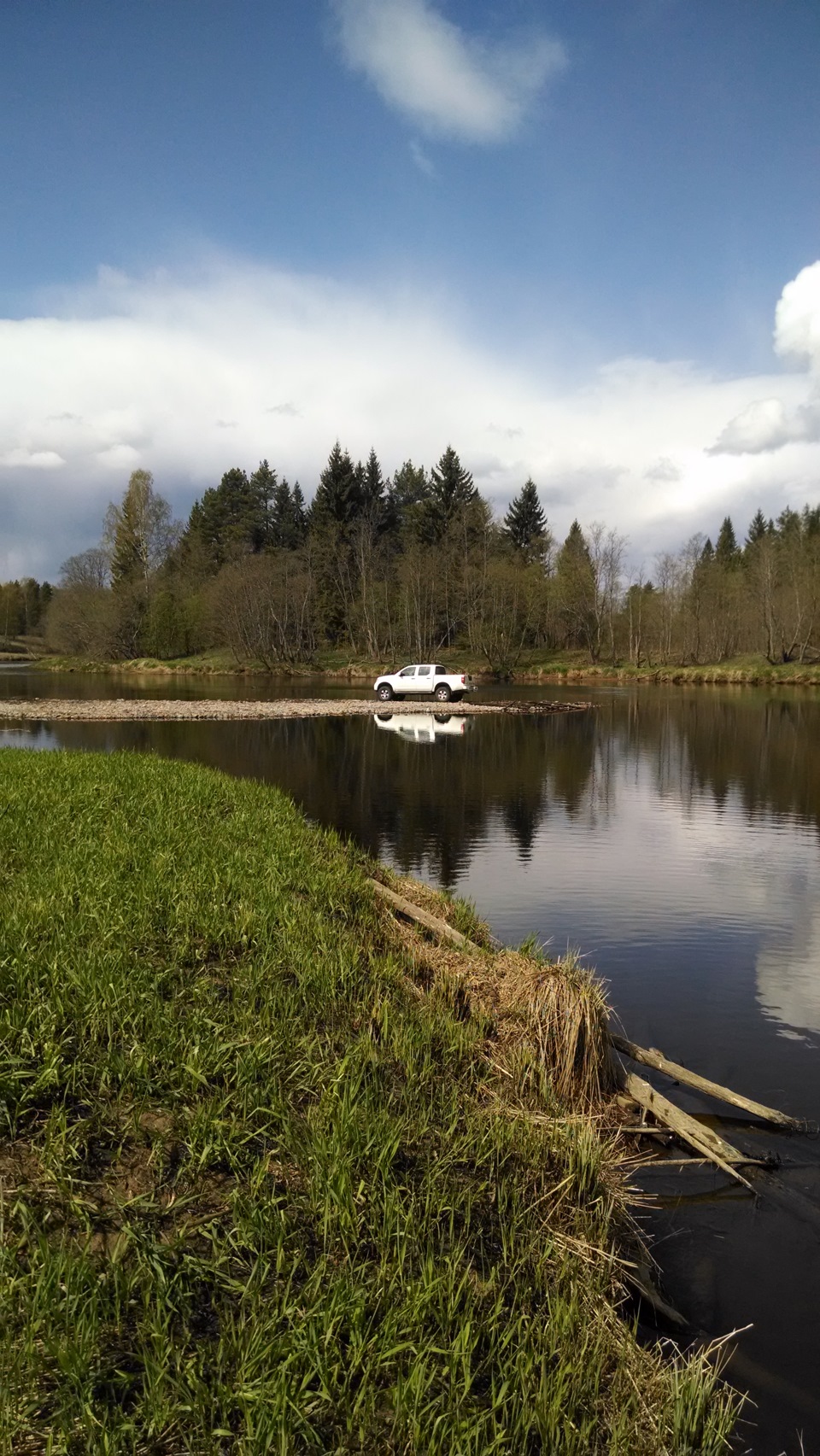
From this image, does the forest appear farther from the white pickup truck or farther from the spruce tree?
the white pickup truck

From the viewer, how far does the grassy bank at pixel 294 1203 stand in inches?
131

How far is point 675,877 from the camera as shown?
15.0 metres

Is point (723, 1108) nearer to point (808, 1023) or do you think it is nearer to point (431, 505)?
point (808, 1023)

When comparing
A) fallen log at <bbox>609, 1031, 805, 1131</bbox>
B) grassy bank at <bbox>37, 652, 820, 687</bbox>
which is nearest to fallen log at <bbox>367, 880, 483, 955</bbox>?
fallen log at <bbox>609, 1031, 805, 1131</bbox>

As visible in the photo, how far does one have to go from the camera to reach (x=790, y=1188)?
241 inches

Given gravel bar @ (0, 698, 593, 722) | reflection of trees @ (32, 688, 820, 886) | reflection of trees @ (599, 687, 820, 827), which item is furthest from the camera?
gravel bar @ (0, 698, 593, 722)

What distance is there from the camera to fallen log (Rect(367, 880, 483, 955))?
927 cm

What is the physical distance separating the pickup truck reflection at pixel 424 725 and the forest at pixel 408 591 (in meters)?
38.2

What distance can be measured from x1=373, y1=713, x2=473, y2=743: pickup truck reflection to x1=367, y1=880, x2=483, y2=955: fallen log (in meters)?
24.3

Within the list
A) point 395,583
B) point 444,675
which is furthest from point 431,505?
point 444,675

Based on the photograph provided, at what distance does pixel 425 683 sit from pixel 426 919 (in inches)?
1833

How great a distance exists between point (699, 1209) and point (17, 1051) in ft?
14.7

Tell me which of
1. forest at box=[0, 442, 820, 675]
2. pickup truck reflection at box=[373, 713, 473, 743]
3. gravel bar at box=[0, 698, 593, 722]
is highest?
forest at box=[0, 442, 820, 675]

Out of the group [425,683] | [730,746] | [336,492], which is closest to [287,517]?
[336,492]
